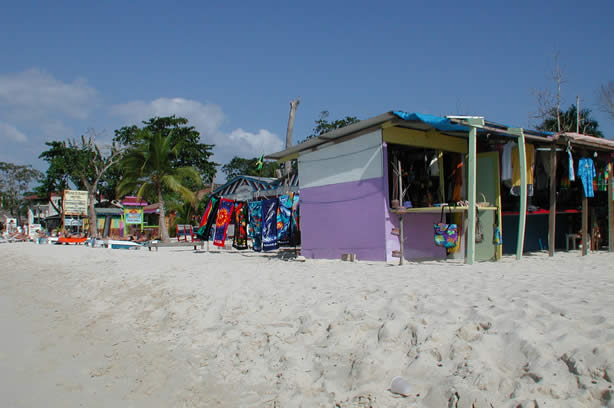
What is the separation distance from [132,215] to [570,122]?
23.4 metres

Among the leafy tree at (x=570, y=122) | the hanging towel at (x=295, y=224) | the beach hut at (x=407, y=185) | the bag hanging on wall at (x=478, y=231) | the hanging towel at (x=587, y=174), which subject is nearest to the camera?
the beach hut at (x=407, y=185)

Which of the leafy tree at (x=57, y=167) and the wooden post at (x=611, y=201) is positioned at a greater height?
the leafy tree at (x=57, y=167)

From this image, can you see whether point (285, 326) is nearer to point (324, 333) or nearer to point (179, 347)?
point (324, 333)

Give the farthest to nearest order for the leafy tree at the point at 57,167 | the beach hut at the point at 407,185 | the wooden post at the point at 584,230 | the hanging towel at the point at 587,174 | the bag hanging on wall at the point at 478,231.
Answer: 1. the leafy tree at the point at 57,167
2. the hanging towel at the point at 587,174
3. the wooden post at the point at 584,230
4. the bag hanging on wall at the point at 478,231
5. the beach hut at the point at 407,185

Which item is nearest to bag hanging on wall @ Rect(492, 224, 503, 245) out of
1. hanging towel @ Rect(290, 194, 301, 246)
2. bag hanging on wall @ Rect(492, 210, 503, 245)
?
bag hanging on wall @ Rect(492, 210, 503, 245)

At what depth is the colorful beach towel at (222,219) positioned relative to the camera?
1139cm

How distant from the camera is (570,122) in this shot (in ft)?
73.8

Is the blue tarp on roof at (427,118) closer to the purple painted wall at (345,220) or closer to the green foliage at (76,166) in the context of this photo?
the purple painted wall at (345,220)

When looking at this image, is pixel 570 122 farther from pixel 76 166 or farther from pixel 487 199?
pixel 76 166

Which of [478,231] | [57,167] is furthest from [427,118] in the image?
[57,167]

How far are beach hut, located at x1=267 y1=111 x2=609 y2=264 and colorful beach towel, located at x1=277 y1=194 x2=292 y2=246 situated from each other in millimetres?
811

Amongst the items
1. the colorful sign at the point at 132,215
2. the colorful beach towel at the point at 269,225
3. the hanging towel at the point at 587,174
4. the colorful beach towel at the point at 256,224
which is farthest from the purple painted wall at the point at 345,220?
the colorful sign at the point at 132,215

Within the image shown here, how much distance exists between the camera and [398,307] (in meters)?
3.98

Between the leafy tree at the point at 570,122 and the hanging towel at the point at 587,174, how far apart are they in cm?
1031
